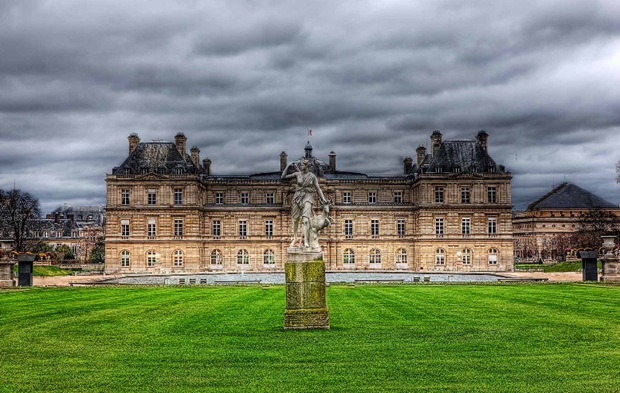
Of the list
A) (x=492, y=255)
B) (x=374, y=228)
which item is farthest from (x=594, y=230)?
(x=374, y=228)

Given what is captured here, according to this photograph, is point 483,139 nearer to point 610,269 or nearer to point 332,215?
point 332,215

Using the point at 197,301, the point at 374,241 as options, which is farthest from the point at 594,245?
the point at 197,301

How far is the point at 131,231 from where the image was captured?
7125cm

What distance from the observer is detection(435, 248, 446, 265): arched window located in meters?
72.6

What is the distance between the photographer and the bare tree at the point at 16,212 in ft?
247

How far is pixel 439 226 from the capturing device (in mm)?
72625

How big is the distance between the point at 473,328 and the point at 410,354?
4.58 m

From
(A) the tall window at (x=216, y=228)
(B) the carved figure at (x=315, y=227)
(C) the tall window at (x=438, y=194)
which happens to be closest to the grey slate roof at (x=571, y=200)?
(C) the tall window at (x=438, y=194)

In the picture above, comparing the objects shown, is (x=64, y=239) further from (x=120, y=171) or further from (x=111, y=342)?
(x=111, y=342)

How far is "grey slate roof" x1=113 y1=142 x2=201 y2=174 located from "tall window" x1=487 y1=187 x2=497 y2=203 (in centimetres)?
3243

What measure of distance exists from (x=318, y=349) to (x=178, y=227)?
58.8 m

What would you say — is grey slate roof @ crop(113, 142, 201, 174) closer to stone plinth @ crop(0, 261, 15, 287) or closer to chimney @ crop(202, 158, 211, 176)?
chimney @ crop(202, 158, 211, 176)

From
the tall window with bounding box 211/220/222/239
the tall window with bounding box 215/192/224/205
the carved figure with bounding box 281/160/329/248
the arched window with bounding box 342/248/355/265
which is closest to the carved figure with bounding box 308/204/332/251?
the carved figure with bounding box 281/160/329/248

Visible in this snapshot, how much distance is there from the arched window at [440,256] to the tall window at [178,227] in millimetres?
28335
